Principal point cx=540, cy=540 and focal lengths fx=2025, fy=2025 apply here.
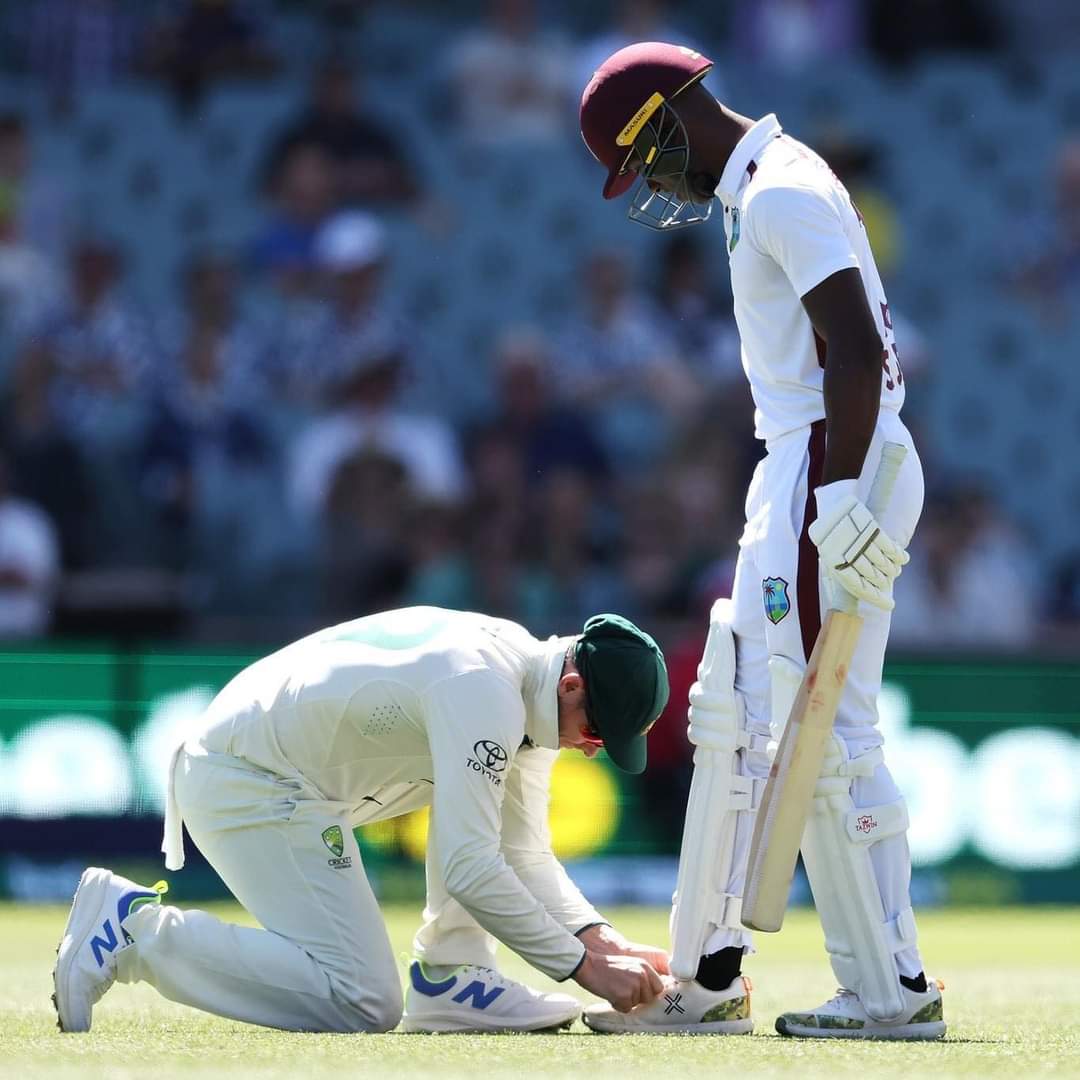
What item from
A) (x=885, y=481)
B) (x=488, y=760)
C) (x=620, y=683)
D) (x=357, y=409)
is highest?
(x=357, y=409)

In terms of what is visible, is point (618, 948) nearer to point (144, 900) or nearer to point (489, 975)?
point (489, 975)

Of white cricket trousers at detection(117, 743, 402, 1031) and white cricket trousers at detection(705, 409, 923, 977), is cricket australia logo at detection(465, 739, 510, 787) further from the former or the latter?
white cricket trousers at detection(705, 409, 923, 977)

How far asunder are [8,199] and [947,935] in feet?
23.3

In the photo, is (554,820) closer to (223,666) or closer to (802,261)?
(223,666)

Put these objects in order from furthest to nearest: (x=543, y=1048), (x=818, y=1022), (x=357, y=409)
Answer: (x=357, y=409) < (x=818, y=1022) < (x=543, y=1048)

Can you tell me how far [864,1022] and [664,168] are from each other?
1.91 meters

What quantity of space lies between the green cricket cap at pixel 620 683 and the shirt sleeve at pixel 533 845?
301mm

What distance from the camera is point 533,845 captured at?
15.4 ft

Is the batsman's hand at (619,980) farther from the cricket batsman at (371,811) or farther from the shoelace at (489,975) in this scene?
the shoelace at (489,975)

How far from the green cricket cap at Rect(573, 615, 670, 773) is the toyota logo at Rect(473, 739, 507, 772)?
9.2 inches

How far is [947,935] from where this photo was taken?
7.89 m

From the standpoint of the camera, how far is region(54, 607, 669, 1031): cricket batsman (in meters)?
4.27

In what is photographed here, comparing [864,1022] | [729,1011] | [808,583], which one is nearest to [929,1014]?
[864,1022]

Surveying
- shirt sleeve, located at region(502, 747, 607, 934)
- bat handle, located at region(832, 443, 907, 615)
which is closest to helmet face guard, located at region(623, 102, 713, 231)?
bat handle, located at region(832, 443, 907, 615)
